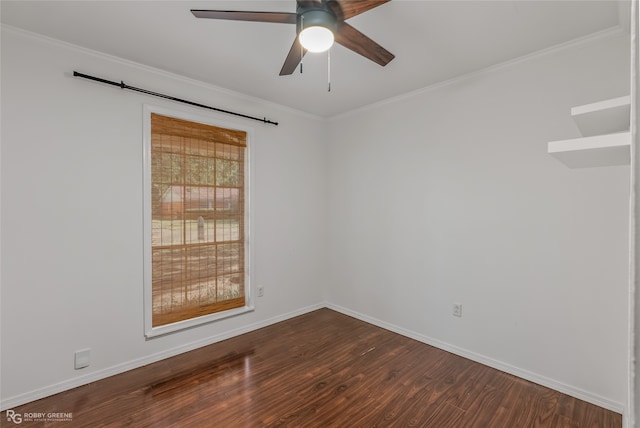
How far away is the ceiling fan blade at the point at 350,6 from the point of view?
5.02 ft

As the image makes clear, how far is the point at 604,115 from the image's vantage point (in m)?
1.30

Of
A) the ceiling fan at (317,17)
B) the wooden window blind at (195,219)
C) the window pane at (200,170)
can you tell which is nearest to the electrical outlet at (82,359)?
the wooden window blind at (195,219)

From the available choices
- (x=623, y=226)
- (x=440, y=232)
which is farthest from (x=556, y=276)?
(x=440, y=232)

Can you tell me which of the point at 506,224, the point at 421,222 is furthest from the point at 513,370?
the point at 421,222

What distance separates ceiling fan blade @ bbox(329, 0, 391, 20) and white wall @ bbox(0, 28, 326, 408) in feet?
6.25

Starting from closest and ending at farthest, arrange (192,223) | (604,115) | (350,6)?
(604,115)
(350,6)
(192,223)

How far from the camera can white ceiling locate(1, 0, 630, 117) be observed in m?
1.92

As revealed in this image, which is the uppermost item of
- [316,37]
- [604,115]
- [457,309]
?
[316,37]

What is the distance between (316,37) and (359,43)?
356 mm

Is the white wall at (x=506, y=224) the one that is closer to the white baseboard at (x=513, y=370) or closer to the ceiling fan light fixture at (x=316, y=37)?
the white baseboard at (x=513, y=370)

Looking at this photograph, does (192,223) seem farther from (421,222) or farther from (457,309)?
(457,309)

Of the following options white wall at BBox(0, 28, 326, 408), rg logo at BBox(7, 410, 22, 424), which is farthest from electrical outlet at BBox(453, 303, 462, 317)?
rg logo at BBox(7, 410, 22, 424)

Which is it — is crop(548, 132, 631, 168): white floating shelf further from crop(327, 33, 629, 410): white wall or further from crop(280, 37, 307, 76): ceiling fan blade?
crop(280, 37, 307, 76): ceiling fan blade

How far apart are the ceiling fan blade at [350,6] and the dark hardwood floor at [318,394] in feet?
7.91
